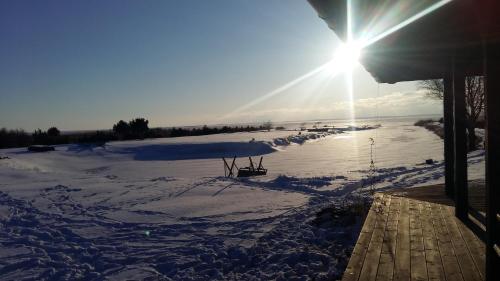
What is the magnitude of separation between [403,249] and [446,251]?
0.46 m

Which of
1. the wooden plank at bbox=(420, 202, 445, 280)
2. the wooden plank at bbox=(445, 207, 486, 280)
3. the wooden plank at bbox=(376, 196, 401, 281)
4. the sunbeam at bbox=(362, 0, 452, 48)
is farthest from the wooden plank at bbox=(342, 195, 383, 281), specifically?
the sunbeam at bbox=(362, 0, 452, 48)

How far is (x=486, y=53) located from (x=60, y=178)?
1745cm

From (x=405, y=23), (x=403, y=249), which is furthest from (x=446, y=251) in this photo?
(x=405, y=23)

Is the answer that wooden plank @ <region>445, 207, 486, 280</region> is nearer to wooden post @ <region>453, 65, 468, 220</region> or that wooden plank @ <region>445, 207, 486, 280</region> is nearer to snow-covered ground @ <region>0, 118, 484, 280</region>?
wooden post @ <region>453, 65, 468, 220</region>

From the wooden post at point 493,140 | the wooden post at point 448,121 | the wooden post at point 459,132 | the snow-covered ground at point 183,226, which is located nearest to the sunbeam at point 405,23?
the wooden post at point 493,140

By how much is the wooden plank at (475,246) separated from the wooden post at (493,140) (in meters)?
0.77

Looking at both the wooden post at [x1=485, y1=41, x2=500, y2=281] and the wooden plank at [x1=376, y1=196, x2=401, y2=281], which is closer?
the wooden post at [x1=485, y1=41, x2=500, y2=281]

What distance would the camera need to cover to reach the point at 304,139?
48562mm

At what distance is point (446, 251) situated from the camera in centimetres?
485

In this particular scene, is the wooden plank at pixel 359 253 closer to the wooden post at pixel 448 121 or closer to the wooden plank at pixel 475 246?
the wooden plank at pixel 475 246

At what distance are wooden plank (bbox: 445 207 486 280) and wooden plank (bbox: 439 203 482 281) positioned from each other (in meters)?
0.04

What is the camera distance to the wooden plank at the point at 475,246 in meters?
4.30

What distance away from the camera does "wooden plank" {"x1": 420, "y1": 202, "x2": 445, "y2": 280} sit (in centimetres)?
422

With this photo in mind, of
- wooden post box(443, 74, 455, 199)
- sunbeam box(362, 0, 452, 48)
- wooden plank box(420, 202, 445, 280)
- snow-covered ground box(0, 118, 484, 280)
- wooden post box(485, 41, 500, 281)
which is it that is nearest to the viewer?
sunbeam box(362, 0, 452, 48)
